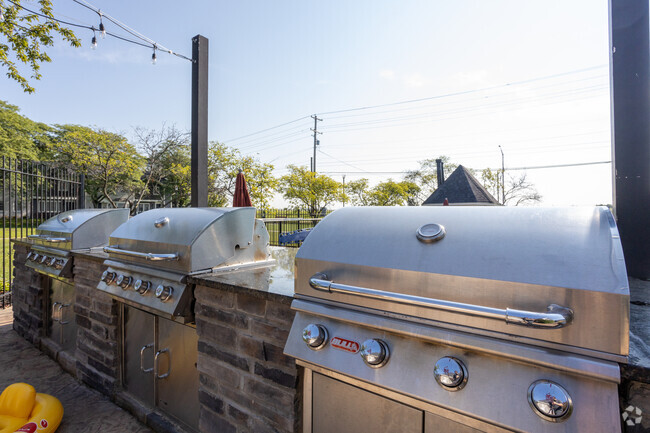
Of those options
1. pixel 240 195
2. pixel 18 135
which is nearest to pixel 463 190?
pixel 240 195

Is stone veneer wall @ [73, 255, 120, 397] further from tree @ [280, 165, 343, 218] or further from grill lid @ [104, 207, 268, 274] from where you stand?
tree @ [280, 165, 343, 218]

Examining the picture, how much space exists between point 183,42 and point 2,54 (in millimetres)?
3739

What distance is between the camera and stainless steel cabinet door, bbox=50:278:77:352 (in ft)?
11.6

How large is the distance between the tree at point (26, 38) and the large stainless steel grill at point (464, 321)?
6614 millimetres

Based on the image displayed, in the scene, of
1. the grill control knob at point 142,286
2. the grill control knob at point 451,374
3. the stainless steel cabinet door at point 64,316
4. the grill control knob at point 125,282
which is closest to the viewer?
the grill control knob at point 451,374

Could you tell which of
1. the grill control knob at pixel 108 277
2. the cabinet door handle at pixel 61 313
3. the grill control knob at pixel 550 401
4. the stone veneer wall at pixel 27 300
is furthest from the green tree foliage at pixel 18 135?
the grill control knob at pixel 550 401

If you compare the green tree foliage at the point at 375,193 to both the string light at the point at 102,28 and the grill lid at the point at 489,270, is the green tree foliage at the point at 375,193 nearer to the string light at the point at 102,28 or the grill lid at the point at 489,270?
the string light at the point at 102,28

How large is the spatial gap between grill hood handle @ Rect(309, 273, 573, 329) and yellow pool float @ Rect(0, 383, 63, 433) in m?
2.69

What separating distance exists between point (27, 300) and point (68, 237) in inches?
78.3

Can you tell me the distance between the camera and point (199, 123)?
359cm

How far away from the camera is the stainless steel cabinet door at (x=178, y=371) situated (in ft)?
7.15

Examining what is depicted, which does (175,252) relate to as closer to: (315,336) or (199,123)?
(315,336)

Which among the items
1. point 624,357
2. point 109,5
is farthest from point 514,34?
point 109,5

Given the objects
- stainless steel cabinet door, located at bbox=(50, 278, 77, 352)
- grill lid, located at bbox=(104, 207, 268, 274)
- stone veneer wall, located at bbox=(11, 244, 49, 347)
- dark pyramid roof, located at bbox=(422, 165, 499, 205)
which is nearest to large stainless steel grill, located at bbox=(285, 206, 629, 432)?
grill lid, located at bbox=(104, 207, 268, 274)
